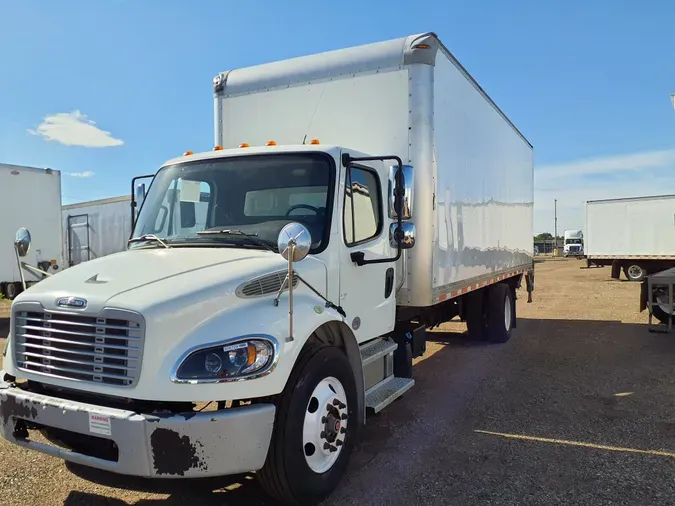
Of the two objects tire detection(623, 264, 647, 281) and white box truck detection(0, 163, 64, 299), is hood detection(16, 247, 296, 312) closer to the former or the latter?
white box truck detection(0, 163, 64, 299)

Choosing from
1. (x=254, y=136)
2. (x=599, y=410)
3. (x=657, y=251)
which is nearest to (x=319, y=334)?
(x=254, y=136)

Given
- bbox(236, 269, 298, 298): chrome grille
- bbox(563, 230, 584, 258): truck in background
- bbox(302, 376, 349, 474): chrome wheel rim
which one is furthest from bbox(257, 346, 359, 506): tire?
bbox(563, 230, 584, 258): truck in background

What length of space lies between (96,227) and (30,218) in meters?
6.88

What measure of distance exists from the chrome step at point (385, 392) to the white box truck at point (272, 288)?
0.02m

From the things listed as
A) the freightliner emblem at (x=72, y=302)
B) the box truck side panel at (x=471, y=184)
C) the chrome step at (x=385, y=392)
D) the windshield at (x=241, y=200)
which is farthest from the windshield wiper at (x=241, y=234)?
the box truck side panel at (x=471, y=184)

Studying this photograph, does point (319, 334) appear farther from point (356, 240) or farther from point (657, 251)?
point (657, 251)

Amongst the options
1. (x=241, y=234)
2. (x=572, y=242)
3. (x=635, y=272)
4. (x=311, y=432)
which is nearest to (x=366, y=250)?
(x=241, y=234)

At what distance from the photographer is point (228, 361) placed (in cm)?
305

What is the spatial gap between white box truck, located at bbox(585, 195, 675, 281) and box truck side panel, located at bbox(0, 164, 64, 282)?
2226 cm

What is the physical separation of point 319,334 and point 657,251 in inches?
971

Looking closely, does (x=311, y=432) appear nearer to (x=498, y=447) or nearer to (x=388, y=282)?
(x=388, y=282)

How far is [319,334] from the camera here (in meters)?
3.79

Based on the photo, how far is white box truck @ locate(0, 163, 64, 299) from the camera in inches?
491

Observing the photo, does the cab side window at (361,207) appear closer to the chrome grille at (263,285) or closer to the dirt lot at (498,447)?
the chrome grille at (263,285)
